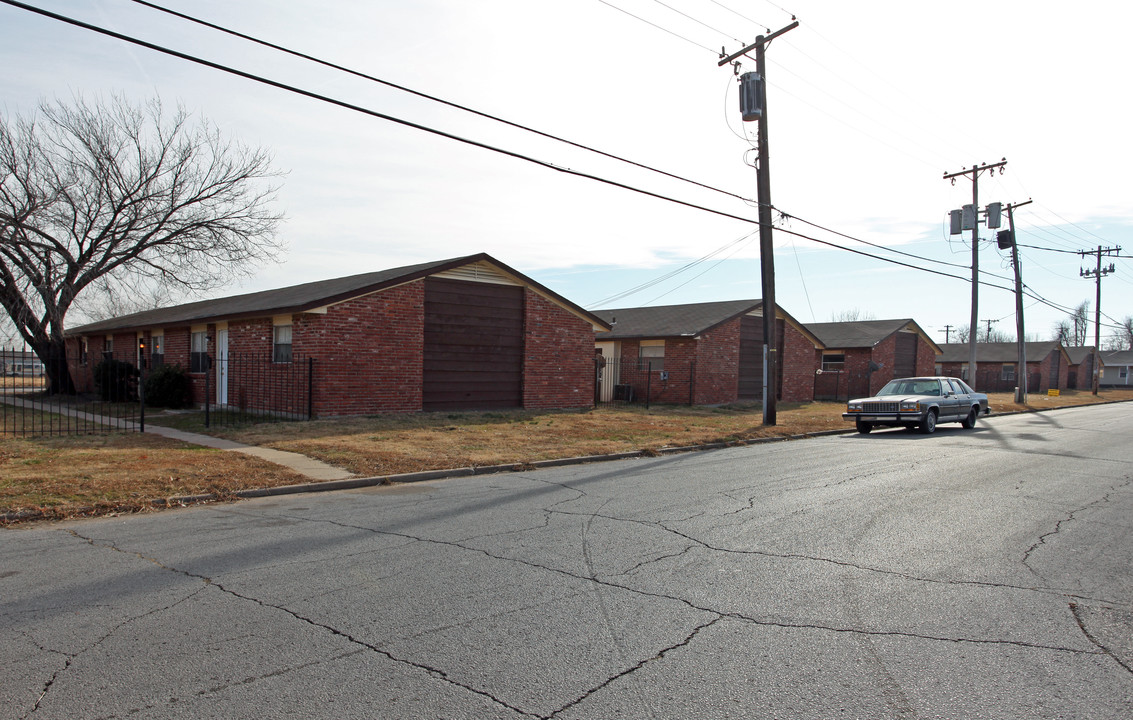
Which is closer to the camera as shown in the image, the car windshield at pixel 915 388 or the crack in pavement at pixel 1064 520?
the crack in pavement at pixel 1064 520

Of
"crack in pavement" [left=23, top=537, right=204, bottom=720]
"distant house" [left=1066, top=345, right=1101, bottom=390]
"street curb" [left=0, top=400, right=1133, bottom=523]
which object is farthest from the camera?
"distant house" [left=1066, top=345, right=1101, bottom=390]

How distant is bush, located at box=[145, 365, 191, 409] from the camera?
70.4 feet

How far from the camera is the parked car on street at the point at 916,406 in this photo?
1889cm

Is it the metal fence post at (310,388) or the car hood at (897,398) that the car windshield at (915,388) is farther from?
the metal fence post at (310,388)

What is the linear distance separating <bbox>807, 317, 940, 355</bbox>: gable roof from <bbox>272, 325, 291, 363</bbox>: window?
91.7 feet

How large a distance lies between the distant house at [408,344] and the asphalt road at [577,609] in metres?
8.90

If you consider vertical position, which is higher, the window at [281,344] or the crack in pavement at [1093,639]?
the window at [281,344]

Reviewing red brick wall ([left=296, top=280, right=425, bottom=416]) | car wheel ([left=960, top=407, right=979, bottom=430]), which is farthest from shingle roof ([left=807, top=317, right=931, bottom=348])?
red brick wall ([left=296, top=280, right=425, bottom=416])

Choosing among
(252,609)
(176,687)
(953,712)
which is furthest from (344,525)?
(953,712)

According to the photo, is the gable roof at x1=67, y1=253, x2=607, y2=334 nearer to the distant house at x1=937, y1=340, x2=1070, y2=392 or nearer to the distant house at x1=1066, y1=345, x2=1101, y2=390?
the distant house at x1=937, y1=340, x2=1070, y2=392

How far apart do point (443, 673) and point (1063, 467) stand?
12445mm

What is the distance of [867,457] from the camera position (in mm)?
13594

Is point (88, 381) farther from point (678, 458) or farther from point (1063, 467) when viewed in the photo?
point (1063, 467)

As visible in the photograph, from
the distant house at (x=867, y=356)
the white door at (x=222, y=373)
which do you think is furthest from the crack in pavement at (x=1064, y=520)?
the distant house at (x=867, y=356)
